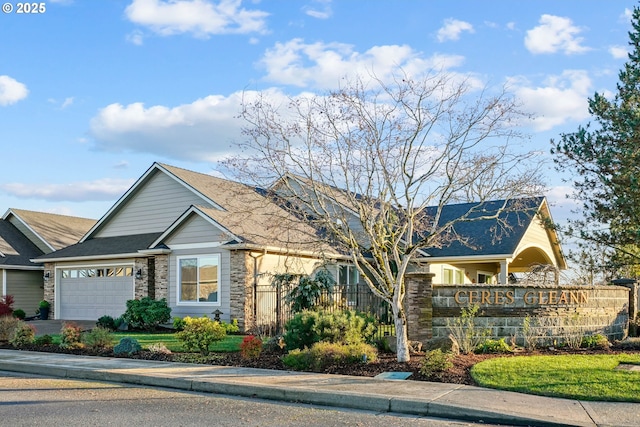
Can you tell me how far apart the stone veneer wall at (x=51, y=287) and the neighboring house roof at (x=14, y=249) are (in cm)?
249

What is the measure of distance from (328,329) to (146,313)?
11.2m

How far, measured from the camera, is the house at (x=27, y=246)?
31484 millimetres

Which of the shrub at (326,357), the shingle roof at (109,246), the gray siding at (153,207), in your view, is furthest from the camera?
the gray siding at (153,207)

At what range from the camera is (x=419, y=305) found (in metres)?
14.8

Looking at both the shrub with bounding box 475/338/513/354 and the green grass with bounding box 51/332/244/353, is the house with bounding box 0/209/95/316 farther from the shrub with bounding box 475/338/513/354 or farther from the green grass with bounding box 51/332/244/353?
the shrub with bounding box 475/338/513/354

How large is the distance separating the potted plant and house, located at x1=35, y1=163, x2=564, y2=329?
1.15 feet

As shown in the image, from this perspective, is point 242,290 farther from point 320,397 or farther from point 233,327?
point 320,397

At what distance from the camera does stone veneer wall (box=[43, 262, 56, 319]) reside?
29344 mm

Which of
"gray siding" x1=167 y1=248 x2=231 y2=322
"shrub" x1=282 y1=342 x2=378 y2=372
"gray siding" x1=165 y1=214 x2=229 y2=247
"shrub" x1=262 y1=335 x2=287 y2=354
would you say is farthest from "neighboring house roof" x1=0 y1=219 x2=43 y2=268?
"shrub" x1=282 y1=342 x2=378 y2=372

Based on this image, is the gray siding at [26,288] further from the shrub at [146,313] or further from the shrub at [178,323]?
the shrub at [178,323]

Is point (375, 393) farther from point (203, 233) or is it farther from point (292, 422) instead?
point (203, 233)

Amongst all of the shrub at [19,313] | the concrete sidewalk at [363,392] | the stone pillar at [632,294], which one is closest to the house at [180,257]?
the shrub at [19,313]

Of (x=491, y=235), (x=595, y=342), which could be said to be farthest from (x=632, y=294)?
(x=491, y=235)

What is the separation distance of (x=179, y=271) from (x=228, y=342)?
6.57 m
